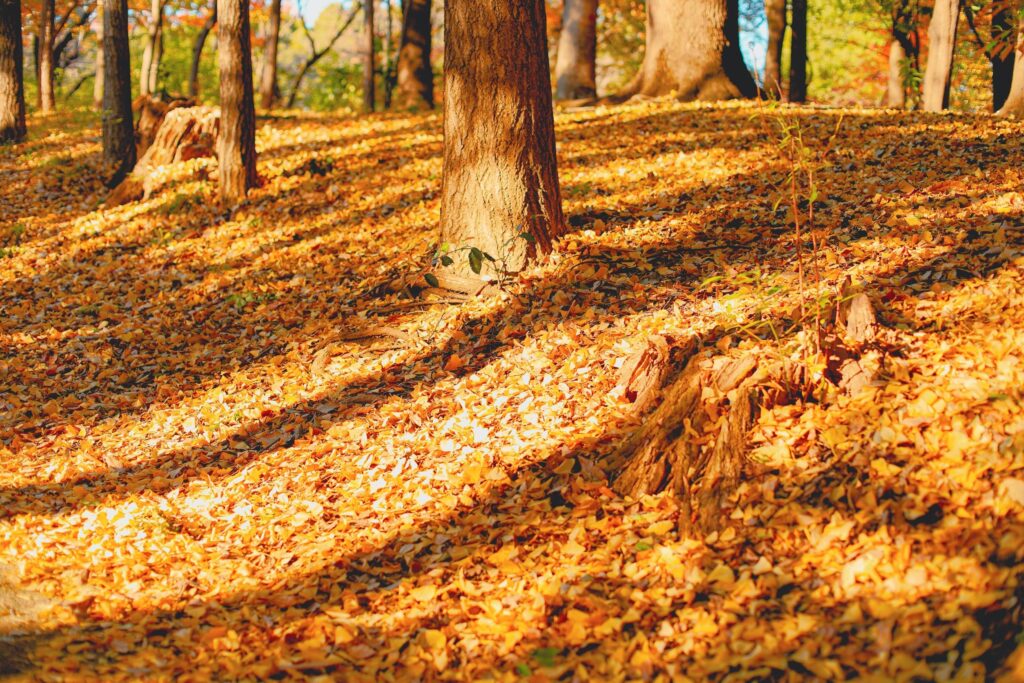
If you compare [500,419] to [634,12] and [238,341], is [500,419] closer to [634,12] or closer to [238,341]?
[238,341]

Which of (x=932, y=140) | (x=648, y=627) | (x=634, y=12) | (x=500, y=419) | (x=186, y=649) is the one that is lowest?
(x=186, y=649)

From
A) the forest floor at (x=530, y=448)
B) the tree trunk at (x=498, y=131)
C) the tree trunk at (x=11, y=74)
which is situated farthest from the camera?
the tree trunk at (x=11, y=74)

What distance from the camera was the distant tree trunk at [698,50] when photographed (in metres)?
13.1

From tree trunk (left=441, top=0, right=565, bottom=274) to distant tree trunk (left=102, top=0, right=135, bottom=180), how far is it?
7026mm

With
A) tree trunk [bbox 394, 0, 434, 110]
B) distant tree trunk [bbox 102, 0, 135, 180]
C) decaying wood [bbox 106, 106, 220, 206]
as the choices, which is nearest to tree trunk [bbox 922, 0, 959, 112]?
tree trunk [bbox 394, 0, 434, 110]

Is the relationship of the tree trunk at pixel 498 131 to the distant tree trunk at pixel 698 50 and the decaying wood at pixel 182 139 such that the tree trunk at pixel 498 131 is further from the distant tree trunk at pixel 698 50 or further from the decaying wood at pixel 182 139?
the distant tree trunk at pixel 698 50

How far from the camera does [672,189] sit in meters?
8.72

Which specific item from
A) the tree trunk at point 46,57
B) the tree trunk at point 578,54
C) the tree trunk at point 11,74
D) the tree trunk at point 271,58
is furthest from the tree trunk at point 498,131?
the tree trunk at point 46,57

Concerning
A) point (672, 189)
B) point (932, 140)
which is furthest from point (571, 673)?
point (932, 140)

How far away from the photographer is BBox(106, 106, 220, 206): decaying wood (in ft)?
Answer: 40.7

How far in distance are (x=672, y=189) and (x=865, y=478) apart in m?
5.36

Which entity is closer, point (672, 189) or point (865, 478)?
point (865, 478)

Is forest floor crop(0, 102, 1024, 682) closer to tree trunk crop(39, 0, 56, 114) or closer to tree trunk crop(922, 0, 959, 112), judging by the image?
tree trunk crop(922, 0, 959, 112)

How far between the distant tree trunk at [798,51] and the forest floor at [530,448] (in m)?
6.00
